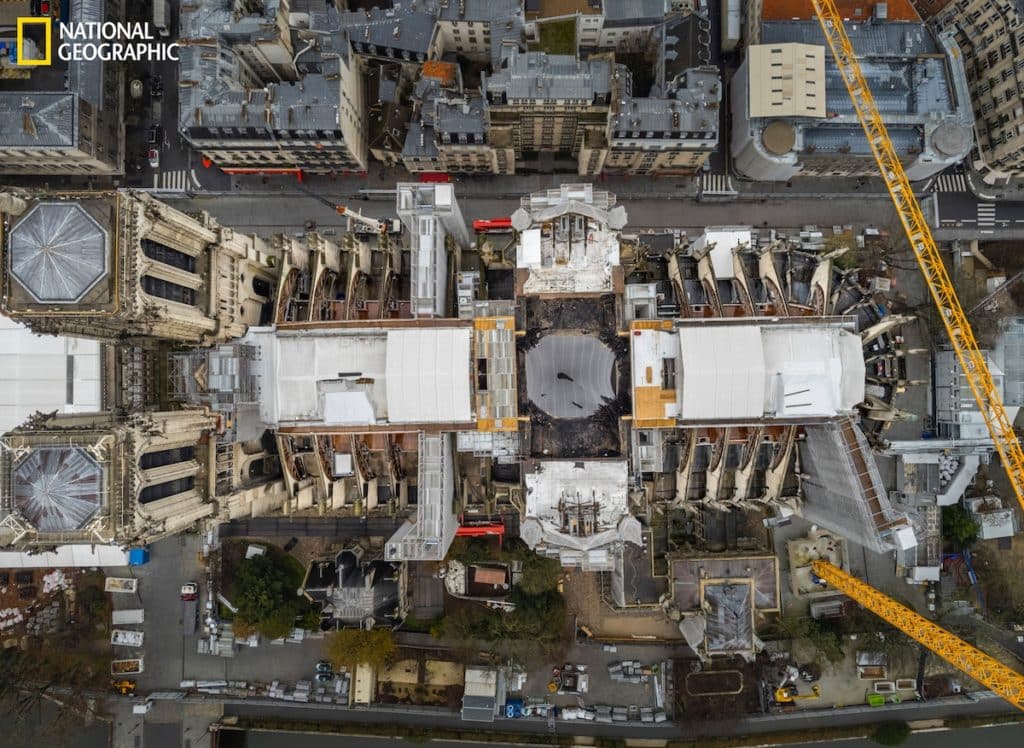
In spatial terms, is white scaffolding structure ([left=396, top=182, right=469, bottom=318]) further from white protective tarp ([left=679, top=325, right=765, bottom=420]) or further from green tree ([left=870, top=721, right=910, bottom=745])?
green tree ([left=870, top=721, right=910, bottom=745])

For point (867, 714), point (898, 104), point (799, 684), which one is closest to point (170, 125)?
point (898, 104)

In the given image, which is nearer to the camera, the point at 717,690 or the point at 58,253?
the point at 58,253

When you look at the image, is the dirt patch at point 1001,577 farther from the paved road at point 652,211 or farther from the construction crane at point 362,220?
the construction crane at point 362,220

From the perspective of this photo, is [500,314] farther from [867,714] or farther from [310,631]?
[867,714]

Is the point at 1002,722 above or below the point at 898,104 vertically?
below

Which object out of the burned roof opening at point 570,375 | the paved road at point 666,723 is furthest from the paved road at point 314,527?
the burned roof opening at point 570,375

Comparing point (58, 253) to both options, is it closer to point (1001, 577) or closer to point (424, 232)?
point (424, 232)

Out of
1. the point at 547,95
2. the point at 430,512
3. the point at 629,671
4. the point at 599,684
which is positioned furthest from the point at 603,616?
the point at 547,95

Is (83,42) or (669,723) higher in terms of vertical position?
(83,42)
